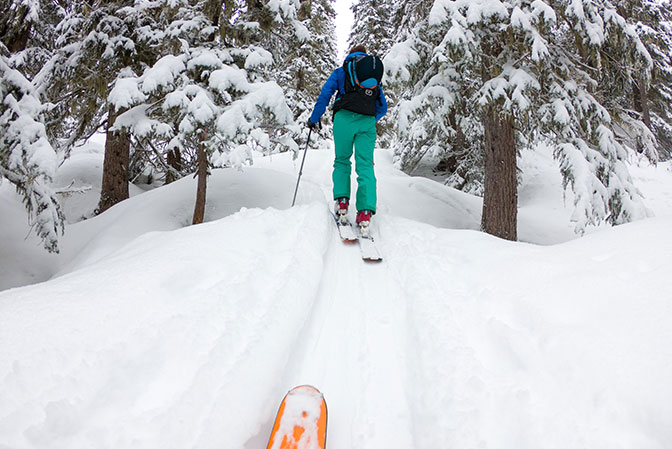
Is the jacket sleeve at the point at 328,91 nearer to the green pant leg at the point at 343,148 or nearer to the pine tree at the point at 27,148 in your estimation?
the green pant leg at the point at 343,148

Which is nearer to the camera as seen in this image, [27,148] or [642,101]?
[27,148]

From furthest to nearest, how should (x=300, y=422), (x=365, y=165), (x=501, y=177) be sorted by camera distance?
(x=501, y=177) < (x=365, y=165) < (x=300, y=422)

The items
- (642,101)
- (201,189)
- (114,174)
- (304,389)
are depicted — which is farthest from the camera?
(642,101)

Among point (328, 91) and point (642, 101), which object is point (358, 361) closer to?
point (328, 91)

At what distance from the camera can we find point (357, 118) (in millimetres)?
5047

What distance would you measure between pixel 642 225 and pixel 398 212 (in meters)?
5.05

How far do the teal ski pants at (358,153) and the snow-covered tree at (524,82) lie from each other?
95 cm

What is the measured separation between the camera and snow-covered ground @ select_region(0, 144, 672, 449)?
148 centimetres

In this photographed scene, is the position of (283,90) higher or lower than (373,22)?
lower

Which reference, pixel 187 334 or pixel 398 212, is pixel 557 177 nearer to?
pixel 398 212

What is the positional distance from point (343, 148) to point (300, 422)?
4017 millimetres

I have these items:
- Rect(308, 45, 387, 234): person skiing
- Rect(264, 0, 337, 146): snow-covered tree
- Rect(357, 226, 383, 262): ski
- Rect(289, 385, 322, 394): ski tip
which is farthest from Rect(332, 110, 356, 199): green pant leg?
Rect(289, 385, 322, 394): ski tip

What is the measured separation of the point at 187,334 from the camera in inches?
82.4

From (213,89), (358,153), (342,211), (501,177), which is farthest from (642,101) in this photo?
(213,89)
